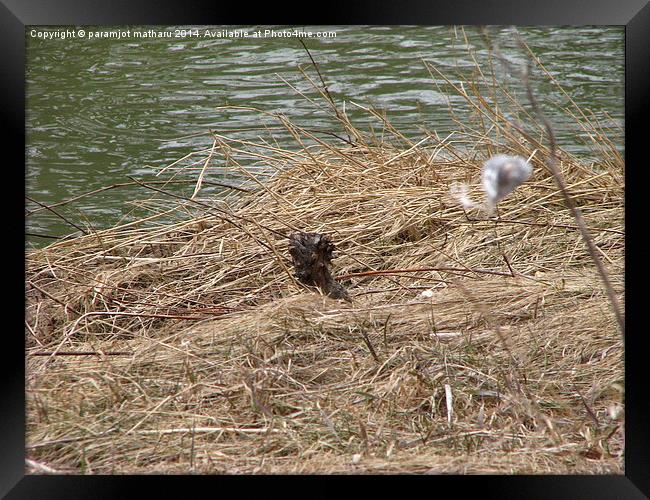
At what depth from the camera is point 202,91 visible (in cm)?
587

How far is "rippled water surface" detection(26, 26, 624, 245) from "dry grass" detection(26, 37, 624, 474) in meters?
0.91

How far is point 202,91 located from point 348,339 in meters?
3.57

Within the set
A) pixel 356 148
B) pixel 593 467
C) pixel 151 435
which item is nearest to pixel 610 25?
pixel 593 467

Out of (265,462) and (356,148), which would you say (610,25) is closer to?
(265,462)

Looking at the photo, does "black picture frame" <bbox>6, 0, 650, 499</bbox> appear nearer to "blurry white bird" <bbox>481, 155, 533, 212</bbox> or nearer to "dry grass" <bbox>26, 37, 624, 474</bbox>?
"dry grass" <bbox>26, 37, 624, 474</bbox>

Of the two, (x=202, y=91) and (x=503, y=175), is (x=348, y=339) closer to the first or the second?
(x=503, y=175)

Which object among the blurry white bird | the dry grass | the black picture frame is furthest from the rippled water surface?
the blurry white bird

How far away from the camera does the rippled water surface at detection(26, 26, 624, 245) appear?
4828 mm

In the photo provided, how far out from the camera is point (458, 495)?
1944 mm

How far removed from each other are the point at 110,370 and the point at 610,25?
4.85 ft

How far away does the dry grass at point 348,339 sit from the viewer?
83.4 inches
